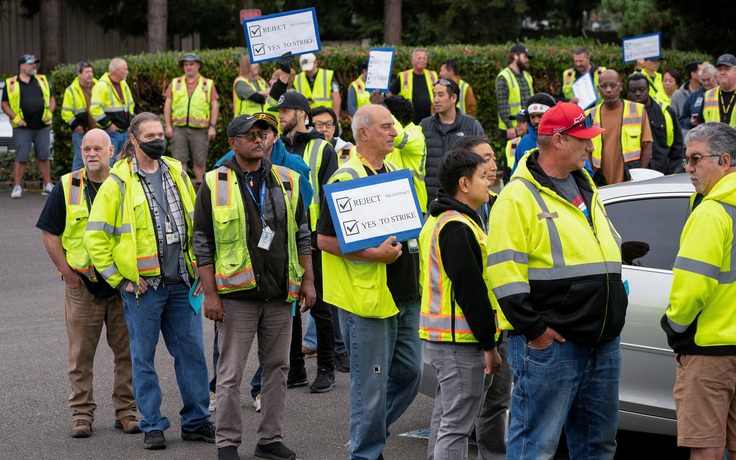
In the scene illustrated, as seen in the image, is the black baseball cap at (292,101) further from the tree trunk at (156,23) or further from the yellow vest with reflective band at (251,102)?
the tree trunk at (156,23)

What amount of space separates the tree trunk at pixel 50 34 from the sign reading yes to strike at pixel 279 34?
20745 millimetres

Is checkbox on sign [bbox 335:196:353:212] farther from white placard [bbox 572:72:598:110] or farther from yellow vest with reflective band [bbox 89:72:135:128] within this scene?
yellow vest with reflective band [bbox 89:72:135:128]

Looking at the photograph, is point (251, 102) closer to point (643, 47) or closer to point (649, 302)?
point (643, 47)

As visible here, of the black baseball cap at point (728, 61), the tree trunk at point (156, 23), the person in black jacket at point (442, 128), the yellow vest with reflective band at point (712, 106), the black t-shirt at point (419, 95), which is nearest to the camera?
the person in black jacket at point (442, 128)

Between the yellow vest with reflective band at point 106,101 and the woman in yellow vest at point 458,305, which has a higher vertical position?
the yellow vest with reflective band at point 106,101

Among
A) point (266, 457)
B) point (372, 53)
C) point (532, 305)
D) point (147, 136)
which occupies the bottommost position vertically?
point (266, 457)

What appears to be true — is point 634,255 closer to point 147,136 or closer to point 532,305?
point 532,305

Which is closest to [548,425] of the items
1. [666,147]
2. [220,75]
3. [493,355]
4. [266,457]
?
[493,355]

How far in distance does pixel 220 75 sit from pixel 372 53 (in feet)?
12.8

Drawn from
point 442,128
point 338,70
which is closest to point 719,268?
point 442,128

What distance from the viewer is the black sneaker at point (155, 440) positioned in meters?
6.77

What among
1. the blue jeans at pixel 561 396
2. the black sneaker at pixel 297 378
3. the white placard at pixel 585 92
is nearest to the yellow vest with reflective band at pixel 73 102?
the white placard at pixel 585 92

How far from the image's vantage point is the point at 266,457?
660 cm

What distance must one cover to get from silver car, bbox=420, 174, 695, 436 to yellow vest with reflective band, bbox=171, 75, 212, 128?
11331 millimetres
